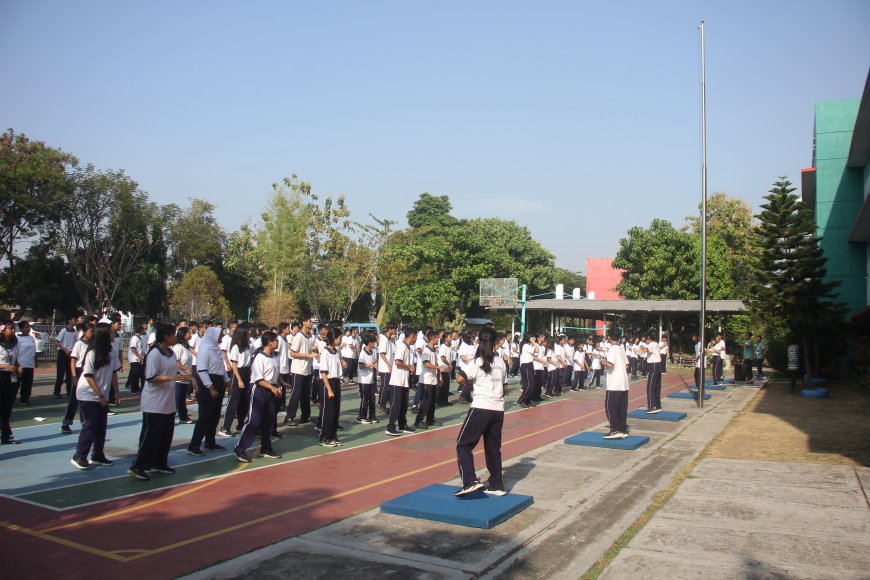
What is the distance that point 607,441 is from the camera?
11.5 meters

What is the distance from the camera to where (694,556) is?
19.4ft

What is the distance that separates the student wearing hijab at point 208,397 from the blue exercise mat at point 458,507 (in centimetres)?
379

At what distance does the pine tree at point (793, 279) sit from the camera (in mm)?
24141

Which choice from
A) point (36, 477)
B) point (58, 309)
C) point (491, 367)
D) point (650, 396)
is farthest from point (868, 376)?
point (58, 309)

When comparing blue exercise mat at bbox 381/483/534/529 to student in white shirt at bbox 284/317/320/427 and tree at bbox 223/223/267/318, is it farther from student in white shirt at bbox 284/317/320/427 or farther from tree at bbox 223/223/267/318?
tree at bbox 223/223/267/318

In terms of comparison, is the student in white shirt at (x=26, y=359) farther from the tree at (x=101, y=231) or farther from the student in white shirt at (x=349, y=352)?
the tree at (x=101, y=231)

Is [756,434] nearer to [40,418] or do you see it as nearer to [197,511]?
[197,511]

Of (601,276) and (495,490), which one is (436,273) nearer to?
(601,276)

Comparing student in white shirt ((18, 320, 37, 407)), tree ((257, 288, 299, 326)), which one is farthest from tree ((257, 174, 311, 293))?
student in white shirt ((18, 320, 37, 407))

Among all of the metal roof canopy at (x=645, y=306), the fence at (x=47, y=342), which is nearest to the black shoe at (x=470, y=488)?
the fence at (x=47, y=342)

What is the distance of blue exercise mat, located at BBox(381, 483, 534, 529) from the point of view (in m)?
6.71

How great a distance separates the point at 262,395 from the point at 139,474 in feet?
6.22

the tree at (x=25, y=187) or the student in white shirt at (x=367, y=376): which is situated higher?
the tree at (x=25, y=187)

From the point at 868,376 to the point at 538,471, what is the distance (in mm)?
21444
